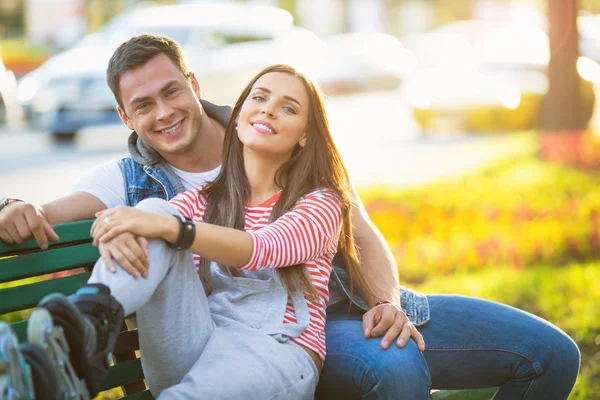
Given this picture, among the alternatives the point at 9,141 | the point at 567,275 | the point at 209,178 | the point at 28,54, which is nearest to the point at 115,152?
the point at 9,141

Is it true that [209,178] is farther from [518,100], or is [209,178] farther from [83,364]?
[518,100]

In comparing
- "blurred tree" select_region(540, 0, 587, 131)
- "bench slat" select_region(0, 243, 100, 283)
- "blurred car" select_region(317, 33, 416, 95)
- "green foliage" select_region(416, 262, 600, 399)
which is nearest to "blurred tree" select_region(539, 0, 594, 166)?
"blurred tree" select_region(540, 0, 587, 131)

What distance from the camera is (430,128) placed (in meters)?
16.1

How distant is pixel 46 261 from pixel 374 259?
1201 mm

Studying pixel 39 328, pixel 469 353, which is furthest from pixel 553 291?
pixel 39 328

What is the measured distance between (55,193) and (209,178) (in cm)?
701

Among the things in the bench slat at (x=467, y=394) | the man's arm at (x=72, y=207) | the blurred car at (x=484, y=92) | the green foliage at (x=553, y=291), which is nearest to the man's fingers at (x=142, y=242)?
the man's arm at (x=72, y=207)

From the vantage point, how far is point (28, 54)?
24578 mm

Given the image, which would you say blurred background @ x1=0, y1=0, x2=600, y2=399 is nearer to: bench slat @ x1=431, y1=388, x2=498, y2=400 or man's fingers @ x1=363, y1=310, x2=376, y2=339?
bench slat @ x1=431, y1=388, x2=498, y2=400

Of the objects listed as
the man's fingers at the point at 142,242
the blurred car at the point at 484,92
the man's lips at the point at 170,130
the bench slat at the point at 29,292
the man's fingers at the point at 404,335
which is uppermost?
the man's lips at the point at 170,130

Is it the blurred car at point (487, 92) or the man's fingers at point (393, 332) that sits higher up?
the man's fingers at point (393, 332)

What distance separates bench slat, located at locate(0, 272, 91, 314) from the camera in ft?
9.24

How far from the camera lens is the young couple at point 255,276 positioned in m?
2.57

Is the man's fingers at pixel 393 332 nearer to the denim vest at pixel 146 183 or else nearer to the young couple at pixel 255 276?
the young couple at pixel 255 276
